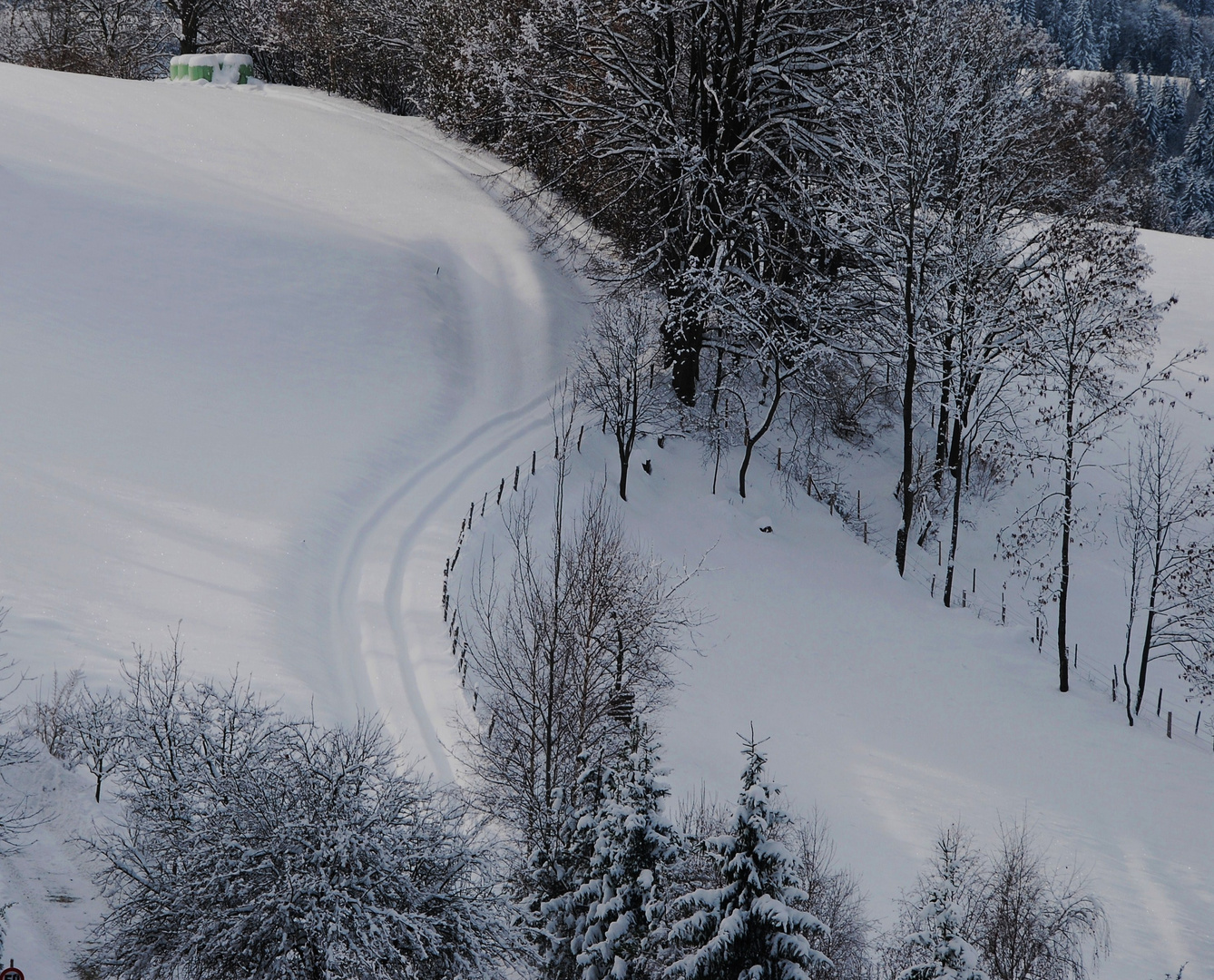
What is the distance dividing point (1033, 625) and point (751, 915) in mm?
19126

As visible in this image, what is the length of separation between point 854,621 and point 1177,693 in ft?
29.1

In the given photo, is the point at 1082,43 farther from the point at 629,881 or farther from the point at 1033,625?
the point at 629,881

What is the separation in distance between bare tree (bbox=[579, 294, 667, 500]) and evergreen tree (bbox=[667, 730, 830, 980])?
15.4 meters

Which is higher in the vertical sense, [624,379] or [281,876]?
[624,379]

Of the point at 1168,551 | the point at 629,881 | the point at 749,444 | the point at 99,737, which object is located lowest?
the point at 629,881

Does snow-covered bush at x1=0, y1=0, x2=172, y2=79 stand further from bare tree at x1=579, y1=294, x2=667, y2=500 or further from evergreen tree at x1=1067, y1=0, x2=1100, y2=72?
evergreen tree at x1=1067, y1=0, x2=1100, y2=72

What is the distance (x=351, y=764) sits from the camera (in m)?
11.8

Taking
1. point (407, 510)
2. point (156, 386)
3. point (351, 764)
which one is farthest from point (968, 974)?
point (156, 386)

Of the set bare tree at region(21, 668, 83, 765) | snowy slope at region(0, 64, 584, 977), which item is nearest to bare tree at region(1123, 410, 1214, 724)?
snowy slope at region(0, 64, 584, 977)

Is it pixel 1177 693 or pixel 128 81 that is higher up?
pixel 128 81

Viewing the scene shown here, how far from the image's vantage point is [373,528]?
23.9 m

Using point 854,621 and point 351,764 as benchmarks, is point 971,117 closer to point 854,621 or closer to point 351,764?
point 854,621

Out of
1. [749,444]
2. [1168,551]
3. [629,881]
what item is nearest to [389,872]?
[629,881]

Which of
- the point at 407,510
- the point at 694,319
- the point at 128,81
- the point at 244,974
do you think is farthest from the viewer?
the point at 128,81
